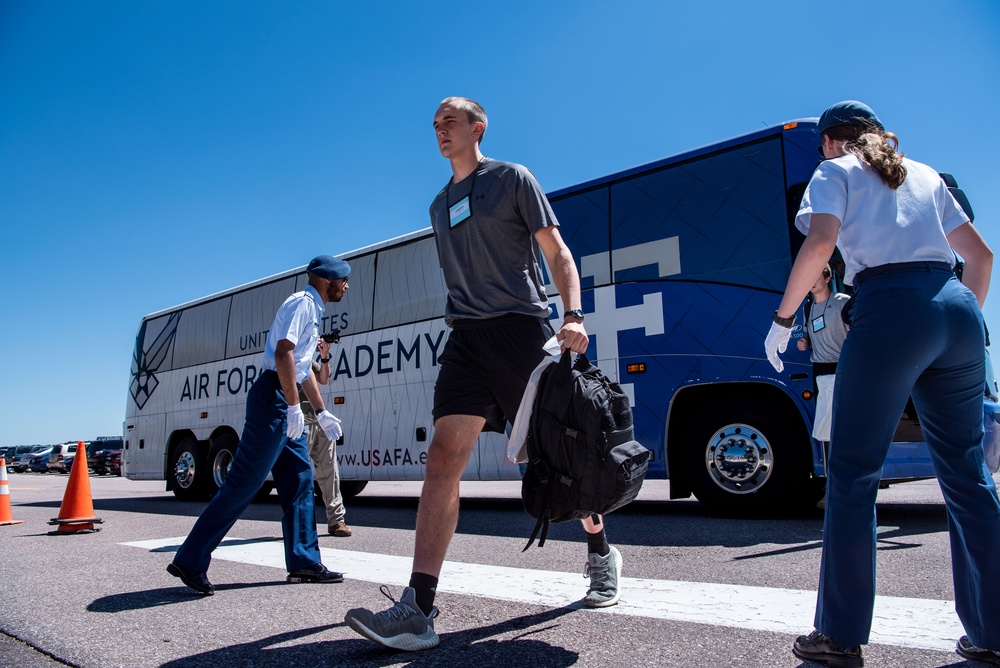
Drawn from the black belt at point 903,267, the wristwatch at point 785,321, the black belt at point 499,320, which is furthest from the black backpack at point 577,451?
the black belt at point 903,267

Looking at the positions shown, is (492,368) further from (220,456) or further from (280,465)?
(220,456)

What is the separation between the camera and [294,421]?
3.90m

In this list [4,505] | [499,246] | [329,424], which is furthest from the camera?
[4,505]

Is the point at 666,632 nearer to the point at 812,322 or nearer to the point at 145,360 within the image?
the point at 812,322

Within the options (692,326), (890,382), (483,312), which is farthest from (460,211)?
(692,326)

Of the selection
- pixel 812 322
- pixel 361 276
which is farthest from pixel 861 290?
pixel 361 276

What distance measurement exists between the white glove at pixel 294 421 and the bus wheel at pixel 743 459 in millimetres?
3757

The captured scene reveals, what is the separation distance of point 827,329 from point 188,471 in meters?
9.69

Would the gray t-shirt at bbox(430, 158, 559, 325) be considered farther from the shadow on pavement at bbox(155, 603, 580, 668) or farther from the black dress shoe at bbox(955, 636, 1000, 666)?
the black dress shoe at bbox(955, 636, 1000, 666)

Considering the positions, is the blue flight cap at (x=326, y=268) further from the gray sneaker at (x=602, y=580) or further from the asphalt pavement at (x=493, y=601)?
the gray sneaker at (x=602, y=580)

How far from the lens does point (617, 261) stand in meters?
7.12

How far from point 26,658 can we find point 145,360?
11905mm

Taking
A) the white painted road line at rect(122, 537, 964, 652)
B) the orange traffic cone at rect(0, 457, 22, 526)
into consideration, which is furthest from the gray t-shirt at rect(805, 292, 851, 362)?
the orange traffic cone at rect(0, 457, 22, 526)

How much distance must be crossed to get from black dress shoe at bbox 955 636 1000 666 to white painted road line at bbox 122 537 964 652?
0.10 m
